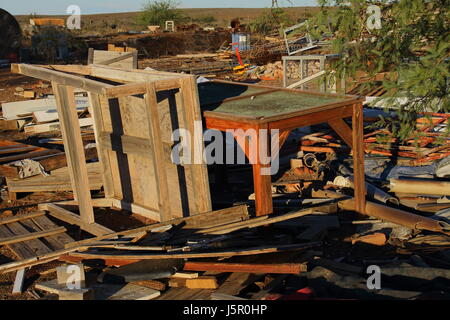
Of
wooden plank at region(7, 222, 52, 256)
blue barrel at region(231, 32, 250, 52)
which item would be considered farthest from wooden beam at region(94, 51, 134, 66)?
blue barrel at region(231, 32, 250, 52)

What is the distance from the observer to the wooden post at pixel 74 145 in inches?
278

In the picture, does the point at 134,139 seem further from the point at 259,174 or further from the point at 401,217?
the point at 401,217

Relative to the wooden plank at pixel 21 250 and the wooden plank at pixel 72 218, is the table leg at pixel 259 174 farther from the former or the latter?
the wooden plank at pixel 21 250

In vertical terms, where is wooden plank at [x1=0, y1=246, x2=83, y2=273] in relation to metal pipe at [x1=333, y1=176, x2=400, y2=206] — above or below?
above

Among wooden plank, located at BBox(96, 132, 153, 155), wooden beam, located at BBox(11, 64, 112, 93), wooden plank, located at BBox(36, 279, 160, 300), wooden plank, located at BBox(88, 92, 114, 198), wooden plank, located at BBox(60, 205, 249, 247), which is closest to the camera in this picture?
wooden plank, located at BBox(36, 279, 160, 300)

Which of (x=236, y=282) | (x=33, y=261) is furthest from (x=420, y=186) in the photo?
(x=33, y=261)

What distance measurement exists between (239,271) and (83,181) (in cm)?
268

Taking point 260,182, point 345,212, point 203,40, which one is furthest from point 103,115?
point 203,40

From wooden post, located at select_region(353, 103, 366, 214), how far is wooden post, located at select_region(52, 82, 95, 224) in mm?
3363

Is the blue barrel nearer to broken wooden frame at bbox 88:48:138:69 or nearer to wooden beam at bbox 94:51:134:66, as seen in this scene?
broken wooden frame at bbox 88:48:138:69

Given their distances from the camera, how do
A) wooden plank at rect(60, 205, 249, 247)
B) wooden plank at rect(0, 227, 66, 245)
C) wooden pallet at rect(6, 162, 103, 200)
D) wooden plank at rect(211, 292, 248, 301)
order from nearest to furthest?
wooden plank at rect(211, 292, 248, 301) → wooden plank at rect(60, 205, 249, 247) → wooden plank at rect(0, 227, 66, 245) → wooden pallet at rect(6, 162, 103, 200)

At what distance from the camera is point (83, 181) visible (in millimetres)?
7262

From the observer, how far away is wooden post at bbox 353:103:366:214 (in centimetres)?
736

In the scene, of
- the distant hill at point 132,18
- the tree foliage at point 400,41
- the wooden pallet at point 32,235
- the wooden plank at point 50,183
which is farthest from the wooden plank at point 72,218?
the distant hill at point 132,18
